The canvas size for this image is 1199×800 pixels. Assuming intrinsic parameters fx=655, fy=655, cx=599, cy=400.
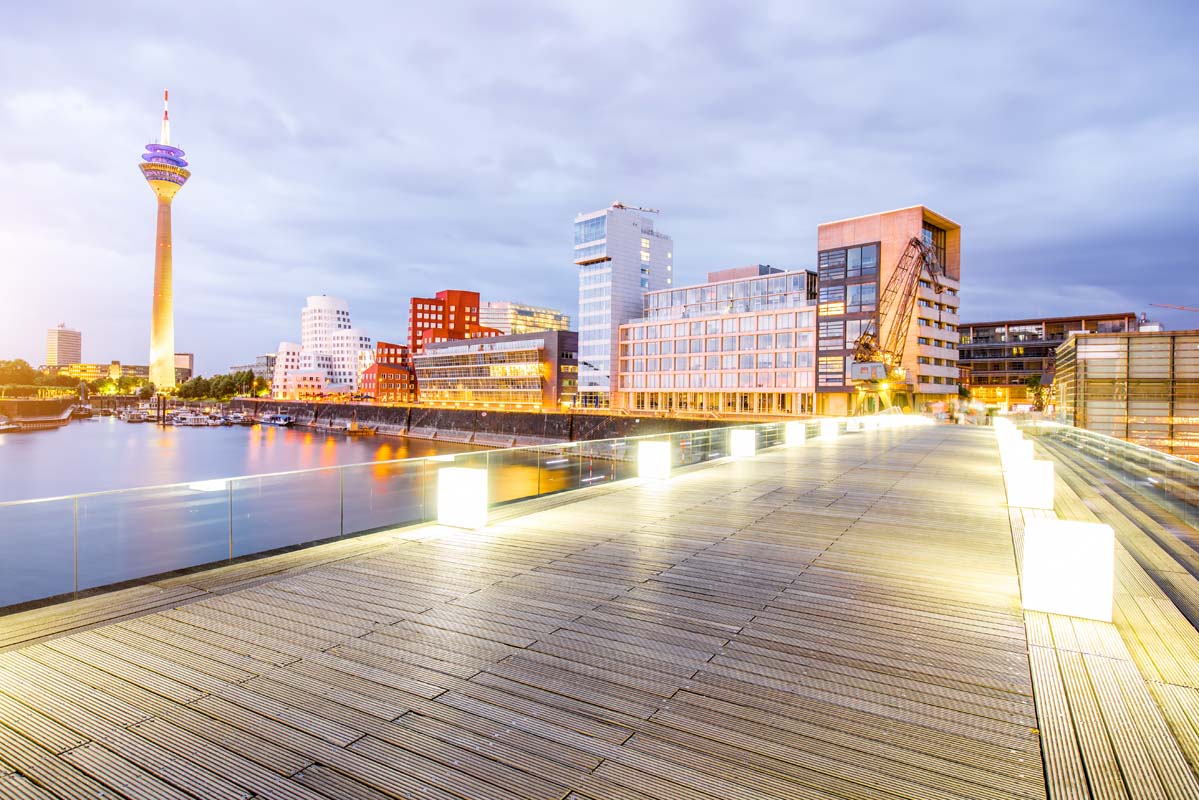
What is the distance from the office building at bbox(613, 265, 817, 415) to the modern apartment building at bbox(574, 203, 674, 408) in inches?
198

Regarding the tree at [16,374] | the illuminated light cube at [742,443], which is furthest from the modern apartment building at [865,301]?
the tree at [16,374]

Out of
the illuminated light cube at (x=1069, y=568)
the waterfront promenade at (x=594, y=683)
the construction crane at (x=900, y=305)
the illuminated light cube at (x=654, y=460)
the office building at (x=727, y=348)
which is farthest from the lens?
the office building at (x=727, y=348)

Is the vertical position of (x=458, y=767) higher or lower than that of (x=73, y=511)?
lower

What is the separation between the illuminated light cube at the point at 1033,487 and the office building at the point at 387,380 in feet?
479

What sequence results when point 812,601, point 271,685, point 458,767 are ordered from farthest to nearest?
point 812,601 → point 271,685 → point 458,767

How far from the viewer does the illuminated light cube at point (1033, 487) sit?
11477 millimetres

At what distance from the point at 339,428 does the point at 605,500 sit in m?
112

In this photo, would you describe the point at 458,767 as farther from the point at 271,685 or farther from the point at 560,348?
the point at 560,348

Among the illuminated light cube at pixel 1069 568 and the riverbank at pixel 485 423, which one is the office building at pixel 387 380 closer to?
the riverbank at pixel 485 423

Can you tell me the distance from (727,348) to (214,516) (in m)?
80.8

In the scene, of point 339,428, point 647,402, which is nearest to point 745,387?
point 647,402

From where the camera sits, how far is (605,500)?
12070 millimetres

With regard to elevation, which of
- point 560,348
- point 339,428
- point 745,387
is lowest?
point 339,428

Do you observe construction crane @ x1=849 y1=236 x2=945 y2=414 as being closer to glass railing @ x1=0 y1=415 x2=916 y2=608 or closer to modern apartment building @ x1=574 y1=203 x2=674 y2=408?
modern apartment building @ x1=574 y1=203 x2=674 y2=408
